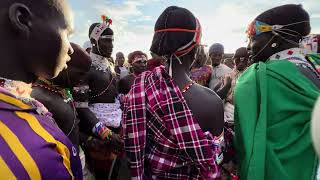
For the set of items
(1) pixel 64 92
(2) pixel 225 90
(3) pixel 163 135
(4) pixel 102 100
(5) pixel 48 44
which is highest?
(5) pixel 48 44

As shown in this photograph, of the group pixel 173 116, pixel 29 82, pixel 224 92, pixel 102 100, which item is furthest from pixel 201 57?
pixel 29 82

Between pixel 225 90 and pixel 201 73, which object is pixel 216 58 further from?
pixel 225 90

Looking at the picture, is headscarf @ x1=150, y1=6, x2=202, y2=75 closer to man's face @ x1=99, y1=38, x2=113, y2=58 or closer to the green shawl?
the green shawl

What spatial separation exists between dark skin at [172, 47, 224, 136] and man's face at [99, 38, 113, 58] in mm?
2372

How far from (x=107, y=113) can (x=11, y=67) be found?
2893 millimetres

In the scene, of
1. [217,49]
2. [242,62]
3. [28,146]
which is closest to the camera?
[28,146]

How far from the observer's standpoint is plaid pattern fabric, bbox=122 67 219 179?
196 cm

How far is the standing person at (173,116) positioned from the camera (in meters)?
1.97

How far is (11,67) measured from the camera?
1.10 m

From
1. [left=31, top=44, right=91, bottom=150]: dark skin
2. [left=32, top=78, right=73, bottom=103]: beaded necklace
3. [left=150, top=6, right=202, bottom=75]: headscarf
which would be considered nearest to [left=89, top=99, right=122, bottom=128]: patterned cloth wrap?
[left=31, top=44, right=91, bottom=150]: dark skin

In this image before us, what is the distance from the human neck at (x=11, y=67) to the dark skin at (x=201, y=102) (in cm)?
114

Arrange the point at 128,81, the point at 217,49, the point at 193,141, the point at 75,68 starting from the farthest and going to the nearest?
the point at 217,49, the point at 128,81, the point at 75,68, the point at 193,141

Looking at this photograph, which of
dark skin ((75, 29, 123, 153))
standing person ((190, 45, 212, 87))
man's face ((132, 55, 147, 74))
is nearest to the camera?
dark skin ((75, 29, 123, 153))

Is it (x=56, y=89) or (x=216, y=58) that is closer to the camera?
(x=56, y=89)
